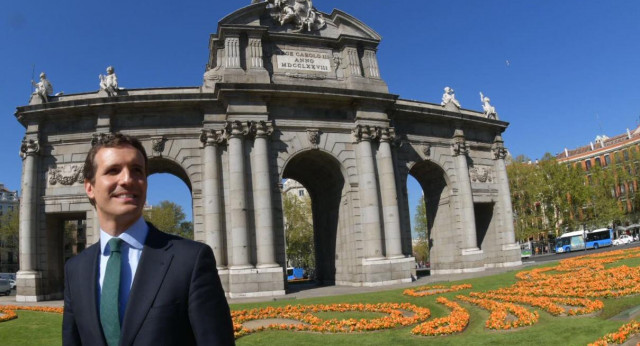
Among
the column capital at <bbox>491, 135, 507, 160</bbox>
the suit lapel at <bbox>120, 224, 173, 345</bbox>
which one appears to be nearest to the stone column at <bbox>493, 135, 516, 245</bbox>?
the column capital at <bbox>491, 135, 507, 160</bbox>

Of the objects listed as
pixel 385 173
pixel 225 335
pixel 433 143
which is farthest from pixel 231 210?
pixel 225 335

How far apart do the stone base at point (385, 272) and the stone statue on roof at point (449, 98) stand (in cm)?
1264

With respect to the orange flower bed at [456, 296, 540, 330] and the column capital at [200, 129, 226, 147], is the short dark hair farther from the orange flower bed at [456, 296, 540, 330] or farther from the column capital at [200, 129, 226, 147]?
the column capital at [200, 129, 226, 147]

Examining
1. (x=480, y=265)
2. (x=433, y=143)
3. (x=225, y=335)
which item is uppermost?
(x=433, y=143)

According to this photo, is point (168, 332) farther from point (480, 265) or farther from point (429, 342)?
point (480, 265)

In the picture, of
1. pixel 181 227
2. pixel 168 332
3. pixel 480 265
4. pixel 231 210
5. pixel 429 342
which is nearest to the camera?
pixel 168 332

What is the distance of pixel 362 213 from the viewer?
85.5 ft

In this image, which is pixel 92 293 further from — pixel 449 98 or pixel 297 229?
pixel 297 229

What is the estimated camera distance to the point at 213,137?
81.4 feet

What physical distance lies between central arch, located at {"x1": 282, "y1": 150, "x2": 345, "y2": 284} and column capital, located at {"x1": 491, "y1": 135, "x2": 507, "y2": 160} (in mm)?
13417

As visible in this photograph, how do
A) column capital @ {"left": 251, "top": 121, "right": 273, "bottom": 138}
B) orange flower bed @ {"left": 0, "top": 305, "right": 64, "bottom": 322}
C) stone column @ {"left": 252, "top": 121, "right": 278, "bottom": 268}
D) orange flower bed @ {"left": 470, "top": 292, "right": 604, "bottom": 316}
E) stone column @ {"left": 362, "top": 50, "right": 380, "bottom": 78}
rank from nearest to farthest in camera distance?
orange flower bed @ {"left": 470, "top": 292, "right": 604, "bottom": 316}, orange flower bed @ {"left": 0, "top": 305, "right": 64, "bottom": 322}, stone column @ {"left": 252, "top": 121, "right": 278, "bottom": 268}, column capital @ {"left": 251, "top": 121, "right": 273, "bottom": 138}, stone column @ {"left": 362, "top": 50, "right": 380, "bottom": 78}

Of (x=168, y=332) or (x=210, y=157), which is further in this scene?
(x=210, y=157)

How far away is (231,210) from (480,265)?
16.7 metres

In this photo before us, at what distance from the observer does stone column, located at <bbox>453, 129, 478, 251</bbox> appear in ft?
Result: 101
